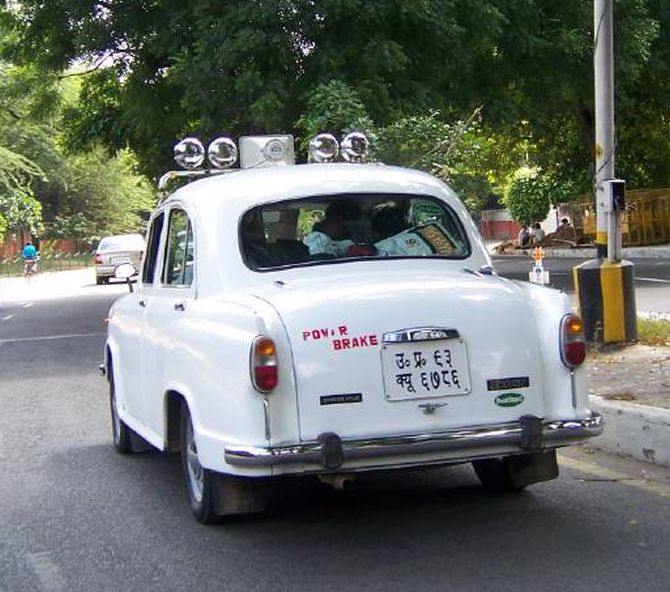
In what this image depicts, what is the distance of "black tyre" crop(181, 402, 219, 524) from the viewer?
18.3ft

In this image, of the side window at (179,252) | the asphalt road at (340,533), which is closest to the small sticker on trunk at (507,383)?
the asphalt road at (340,533)

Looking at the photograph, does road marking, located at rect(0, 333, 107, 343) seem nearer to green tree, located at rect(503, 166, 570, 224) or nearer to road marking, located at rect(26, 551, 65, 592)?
road marking, located at rect(26, 551, 65, 592)

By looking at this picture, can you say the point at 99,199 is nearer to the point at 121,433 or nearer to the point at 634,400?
the point at 121,433

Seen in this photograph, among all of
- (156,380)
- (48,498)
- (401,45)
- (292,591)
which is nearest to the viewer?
(292,591)

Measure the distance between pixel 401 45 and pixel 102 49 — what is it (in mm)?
6005

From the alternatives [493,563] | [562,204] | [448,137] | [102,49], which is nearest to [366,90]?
[448,137]

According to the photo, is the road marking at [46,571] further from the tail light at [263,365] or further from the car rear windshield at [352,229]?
the car rear windshield at [352,229]

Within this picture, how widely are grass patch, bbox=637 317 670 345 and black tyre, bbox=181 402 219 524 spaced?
611cm

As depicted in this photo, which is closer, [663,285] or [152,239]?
[152,239]

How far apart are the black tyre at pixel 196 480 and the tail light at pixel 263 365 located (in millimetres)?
747

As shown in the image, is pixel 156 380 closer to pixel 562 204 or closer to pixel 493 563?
pixel 493 563

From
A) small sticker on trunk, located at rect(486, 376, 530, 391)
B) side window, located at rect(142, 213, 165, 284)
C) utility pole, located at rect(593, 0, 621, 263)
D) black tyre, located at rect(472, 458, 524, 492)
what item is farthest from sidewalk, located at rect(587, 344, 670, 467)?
side window, located at rect(142, 213, 165, 284)

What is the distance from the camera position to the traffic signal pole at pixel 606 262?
34.2 ft

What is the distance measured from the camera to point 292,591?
4.64 meters
